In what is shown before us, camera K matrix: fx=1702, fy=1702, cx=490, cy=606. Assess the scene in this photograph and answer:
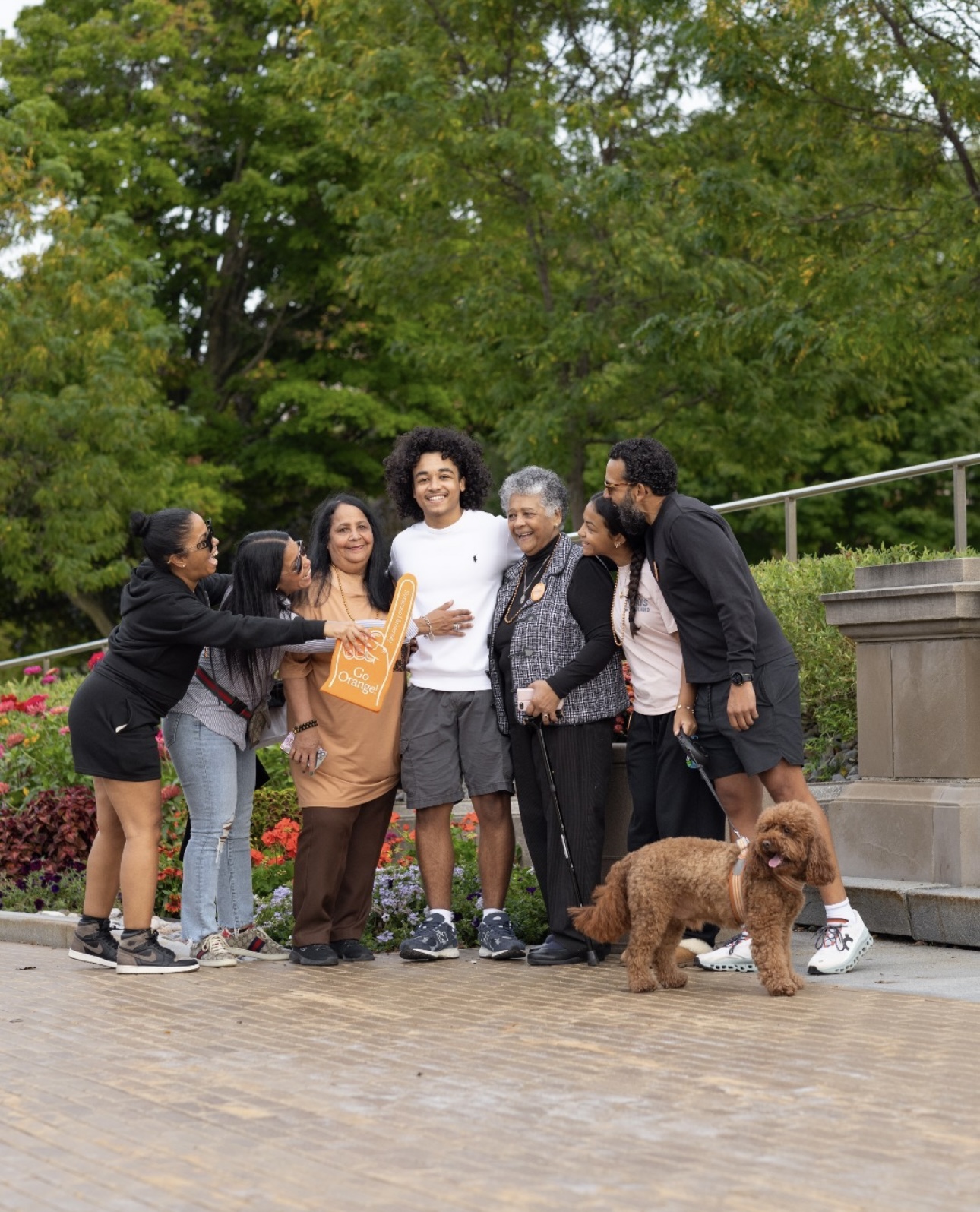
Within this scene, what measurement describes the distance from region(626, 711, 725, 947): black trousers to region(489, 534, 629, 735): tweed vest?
0.19 metres

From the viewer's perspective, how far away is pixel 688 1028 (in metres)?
5.75

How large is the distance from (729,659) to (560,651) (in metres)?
1.04

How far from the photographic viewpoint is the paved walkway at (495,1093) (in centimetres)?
391

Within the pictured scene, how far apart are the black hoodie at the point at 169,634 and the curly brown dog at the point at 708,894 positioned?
1.72 m

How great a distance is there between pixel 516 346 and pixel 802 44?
570 cm

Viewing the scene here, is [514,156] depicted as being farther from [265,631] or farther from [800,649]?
[265,631]

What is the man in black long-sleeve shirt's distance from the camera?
655 cm

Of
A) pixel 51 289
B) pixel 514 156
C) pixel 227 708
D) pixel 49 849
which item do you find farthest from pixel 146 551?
pixel 51 289

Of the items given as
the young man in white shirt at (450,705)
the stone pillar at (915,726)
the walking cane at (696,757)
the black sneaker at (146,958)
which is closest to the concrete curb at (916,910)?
the stone pillar at (915,726)

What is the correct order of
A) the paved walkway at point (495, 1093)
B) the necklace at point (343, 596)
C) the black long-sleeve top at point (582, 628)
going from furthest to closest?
the necklace at point (343, 596) → the black long-sleeve top at point (582, 628) → the paved walkway at point (495, 1093)

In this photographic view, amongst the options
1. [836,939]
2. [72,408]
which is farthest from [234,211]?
[836,939]

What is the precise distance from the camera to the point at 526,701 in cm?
726

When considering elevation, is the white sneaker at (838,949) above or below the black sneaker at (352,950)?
above

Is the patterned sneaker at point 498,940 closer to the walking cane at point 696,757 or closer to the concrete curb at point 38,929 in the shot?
the walking cane at point 696,757
